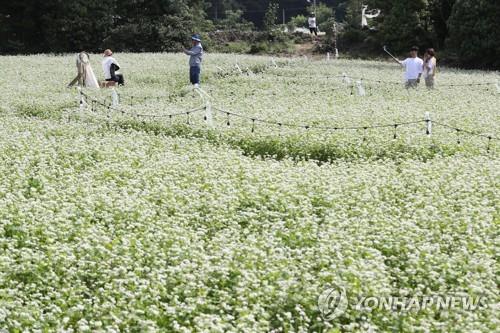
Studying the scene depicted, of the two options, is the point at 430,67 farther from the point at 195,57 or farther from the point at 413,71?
the point at 195,57

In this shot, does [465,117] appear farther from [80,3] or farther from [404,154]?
[80,3]

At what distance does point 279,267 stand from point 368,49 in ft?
153

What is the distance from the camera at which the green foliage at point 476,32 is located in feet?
132

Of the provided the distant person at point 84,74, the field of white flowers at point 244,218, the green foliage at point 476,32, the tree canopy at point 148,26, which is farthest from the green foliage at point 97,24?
the field of white flowers at point 244,218

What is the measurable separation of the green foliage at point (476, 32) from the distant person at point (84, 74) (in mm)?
22479

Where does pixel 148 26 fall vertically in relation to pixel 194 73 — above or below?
above

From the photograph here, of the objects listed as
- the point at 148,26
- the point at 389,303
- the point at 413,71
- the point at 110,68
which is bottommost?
the point at 389,303

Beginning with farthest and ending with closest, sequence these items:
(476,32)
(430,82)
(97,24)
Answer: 1. (97,24)
2. (476,32)
3. (430,82)

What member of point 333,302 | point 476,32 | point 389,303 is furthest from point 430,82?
point 333,302

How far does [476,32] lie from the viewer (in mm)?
40781

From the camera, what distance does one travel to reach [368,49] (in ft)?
174

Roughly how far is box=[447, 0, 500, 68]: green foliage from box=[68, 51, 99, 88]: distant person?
2248 cm

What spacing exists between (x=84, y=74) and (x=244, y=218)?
729 inches

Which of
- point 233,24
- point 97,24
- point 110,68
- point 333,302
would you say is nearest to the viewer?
point 333,302
